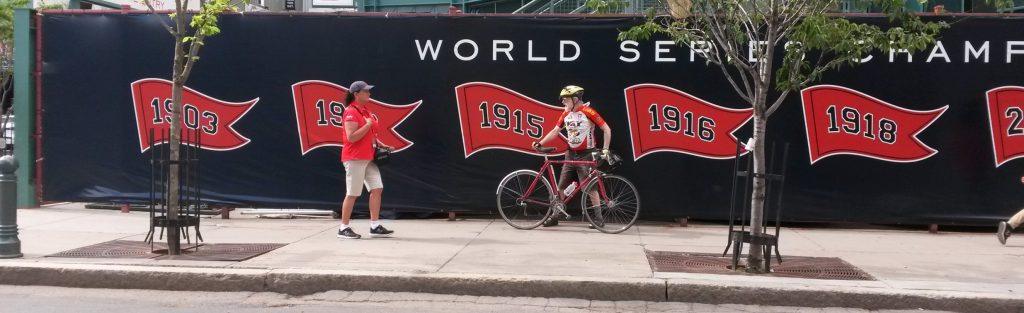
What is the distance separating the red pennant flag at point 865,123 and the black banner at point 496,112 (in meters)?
0.01

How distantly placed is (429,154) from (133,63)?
3538 millimetres

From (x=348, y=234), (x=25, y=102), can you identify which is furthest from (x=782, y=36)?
(x=25, y=102)

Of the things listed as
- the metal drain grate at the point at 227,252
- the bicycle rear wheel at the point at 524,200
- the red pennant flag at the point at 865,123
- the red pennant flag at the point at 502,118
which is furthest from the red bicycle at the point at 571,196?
the metal drain grate at the point at 227,252

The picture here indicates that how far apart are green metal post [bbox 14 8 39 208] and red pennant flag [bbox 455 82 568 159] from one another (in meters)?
4.92

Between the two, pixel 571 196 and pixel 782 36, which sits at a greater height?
pixel 782 36

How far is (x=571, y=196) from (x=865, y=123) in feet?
10.5

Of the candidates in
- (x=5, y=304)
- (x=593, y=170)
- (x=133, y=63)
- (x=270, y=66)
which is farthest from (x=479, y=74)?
(x=5, y=304)

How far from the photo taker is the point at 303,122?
9906 mm

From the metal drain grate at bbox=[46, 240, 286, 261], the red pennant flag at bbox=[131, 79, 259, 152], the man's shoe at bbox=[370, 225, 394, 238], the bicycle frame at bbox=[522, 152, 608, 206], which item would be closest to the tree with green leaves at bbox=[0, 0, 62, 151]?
the red pennant flag at bbox=[131, 79, 259, 152]

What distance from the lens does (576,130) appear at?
9.16 meters

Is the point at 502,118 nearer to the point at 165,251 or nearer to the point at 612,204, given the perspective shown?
the point at 612,204

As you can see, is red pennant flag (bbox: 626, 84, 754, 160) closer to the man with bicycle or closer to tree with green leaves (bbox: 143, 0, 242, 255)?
the man with bicycle

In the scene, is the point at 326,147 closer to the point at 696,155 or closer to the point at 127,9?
the point at 127,9

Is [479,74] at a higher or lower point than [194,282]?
higher
